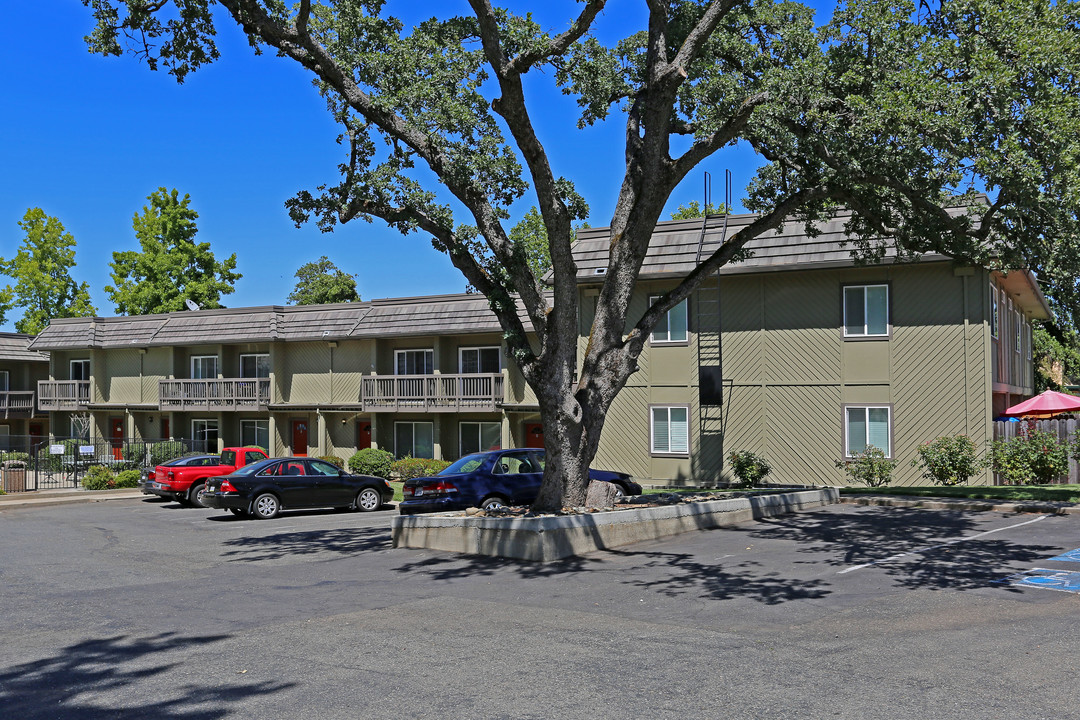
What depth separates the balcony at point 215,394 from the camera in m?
39.7

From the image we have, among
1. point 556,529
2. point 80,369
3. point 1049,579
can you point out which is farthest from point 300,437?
point 1049,579

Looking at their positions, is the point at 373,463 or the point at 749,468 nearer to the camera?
the point at 749,468

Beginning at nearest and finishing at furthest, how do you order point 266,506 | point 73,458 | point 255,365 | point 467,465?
point 467,465 → point 266,506 → point 73,458 → point 255,365

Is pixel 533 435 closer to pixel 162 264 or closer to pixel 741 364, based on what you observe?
pixel 741 364

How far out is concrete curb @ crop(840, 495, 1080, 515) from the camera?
17.2m

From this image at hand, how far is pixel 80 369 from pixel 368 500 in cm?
3167

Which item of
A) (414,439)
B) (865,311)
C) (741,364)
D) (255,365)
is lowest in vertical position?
(414,439)

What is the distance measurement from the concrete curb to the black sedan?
37.6 feet

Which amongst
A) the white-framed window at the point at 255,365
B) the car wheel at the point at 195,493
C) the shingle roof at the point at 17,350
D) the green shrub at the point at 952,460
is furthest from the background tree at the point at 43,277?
the green shrub at the point at 952,460

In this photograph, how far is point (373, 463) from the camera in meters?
33.7

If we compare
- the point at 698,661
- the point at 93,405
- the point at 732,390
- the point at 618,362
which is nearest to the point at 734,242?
the point at 618,362

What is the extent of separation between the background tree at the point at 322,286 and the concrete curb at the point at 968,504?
58.1m

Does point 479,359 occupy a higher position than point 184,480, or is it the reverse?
point 479,359

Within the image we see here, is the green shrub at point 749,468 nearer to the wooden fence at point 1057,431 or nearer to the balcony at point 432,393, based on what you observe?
the wooden fence at point 1057,431
